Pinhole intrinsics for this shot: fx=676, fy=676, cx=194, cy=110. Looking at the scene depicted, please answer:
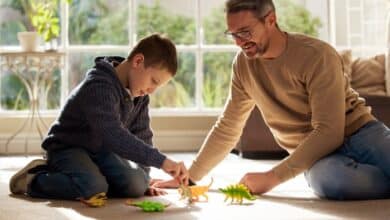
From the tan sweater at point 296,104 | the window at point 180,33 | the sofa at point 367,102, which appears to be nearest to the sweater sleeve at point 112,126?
the tan sweater at point 296,104

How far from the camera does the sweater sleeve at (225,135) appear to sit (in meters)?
2.22

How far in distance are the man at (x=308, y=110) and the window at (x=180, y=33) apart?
251 centimetres

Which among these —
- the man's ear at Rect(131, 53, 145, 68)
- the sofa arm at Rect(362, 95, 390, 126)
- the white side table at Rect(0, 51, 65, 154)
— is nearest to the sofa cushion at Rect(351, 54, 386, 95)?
the sofa arm at Rect(362, 95, 390, 126)

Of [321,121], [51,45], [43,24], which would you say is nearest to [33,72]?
[51,45]

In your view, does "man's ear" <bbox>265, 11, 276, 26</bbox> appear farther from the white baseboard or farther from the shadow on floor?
the white baseboard

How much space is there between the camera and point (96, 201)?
1.91m

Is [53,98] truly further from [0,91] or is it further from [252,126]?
[252,126]

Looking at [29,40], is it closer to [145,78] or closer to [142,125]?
[142,125]

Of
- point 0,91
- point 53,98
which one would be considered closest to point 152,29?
point 53,98

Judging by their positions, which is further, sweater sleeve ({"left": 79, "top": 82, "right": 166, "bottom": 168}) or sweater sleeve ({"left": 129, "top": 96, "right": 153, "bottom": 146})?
sweater sleeve ({"left": 129, "top": 96, "right": 153, "bottom": 146})

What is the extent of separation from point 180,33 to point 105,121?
2786 mm

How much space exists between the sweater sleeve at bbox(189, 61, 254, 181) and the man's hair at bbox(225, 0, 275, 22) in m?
0.30

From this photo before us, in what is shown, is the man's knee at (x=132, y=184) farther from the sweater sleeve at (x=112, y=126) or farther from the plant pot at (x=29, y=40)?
the plant pot at (x=29, y=40)

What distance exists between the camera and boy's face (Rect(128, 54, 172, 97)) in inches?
78.1
